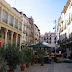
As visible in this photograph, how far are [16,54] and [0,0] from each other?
15.3 metres

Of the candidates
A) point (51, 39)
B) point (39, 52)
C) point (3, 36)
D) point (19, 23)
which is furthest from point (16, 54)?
point (51, 39)

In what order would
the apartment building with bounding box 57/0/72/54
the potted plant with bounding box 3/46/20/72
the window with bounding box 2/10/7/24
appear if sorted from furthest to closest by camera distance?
the apartment building with bounding box 57/0/72/54 < the window with bounding box 2/10/7/24 < the potted plant with bounding box 3/46/20/72

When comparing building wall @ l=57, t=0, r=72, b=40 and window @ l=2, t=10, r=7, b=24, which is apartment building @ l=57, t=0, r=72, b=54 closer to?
building wall @ l=57, t=0, r=72, b=40

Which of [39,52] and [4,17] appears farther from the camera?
[4,17]

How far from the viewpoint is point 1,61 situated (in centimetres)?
613

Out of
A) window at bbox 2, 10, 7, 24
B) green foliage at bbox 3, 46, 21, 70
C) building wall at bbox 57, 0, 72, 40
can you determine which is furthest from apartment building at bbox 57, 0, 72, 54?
green foliage at bbox 3, 46, 21, 70

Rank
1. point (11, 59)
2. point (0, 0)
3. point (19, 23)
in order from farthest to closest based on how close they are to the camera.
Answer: point (19, 23) → point (0, 0) → point (11, 59)

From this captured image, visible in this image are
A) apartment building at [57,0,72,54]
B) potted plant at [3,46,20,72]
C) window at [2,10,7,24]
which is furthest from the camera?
apartment building at [57,0,72,54]

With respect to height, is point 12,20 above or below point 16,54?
above

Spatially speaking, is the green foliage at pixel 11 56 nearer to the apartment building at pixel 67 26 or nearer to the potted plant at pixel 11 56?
the potted plant at pixel 11 56

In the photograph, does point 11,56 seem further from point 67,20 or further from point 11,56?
point 67,20

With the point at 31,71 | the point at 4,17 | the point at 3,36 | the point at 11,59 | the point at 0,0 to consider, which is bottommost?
the point at 31,71

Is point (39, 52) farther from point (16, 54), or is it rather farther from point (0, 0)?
point (0, 0)

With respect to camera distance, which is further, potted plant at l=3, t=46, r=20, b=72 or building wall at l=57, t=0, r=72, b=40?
building wall at l=57, t=0, r=72, b=40
